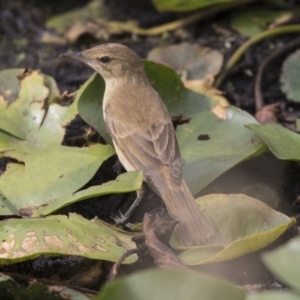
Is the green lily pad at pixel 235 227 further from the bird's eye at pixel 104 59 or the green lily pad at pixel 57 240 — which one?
the bird's eye at pixel 104 59

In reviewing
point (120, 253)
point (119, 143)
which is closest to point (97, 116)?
point (119, 143)

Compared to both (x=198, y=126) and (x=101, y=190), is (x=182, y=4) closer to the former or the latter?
(x=198, y=126)

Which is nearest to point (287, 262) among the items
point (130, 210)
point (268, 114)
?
point (130, 210)

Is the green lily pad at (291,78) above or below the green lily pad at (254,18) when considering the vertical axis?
below

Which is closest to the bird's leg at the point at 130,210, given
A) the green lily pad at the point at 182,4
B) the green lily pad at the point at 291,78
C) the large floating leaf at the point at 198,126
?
the large floating leaf at the point at 198,126

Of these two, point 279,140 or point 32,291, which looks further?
point 279,140

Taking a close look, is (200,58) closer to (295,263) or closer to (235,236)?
(235,236)
